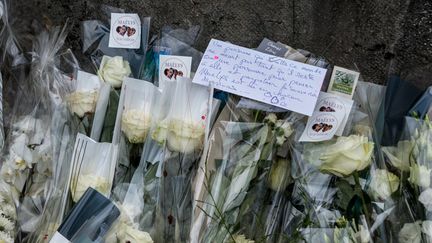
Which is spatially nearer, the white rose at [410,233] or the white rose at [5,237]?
the white rose at [410,233]

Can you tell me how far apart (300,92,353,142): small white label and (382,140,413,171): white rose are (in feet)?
0.41

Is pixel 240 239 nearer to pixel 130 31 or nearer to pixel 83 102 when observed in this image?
pixel 83 102

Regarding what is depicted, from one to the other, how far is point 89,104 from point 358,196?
0.72m

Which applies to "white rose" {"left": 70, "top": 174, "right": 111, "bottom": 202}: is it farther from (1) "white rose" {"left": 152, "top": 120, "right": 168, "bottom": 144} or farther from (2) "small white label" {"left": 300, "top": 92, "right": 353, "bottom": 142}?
(2) "small white label" {"left": 300, "top": 92, "right": 353, "bottom": 142}

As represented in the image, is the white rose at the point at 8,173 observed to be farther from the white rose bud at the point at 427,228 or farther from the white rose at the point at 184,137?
the white rose bud at the point at 427,228

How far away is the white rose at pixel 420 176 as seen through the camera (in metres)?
1.32

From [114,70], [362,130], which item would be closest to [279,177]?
[362,130]

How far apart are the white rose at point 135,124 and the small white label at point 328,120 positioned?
1.26 feet

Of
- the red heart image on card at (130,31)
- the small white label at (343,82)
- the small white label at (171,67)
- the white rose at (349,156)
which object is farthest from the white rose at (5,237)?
the small white label at (343,82)

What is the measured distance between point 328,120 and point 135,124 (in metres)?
0.47

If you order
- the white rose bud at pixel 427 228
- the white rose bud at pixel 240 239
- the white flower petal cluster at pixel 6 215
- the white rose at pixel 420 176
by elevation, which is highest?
the white rose at pixel 420 176

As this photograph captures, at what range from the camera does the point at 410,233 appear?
1.31 meters

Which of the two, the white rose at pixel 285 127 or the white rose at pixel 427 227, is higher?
the white rose at pixel 285 127

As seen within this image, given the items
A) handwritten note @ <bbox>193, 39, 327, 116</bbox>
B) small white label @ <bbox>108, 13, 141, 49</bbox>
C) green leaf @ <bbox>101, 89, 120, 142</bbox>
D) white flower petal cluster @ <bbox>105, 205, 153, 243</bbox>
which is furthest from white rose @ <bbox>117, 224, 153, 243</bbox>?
small white label @ <bbox>108, 13, 141, 49</bbox>
